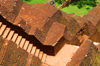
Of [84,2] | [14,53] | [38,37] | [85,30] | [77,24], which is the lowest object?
[84,2]

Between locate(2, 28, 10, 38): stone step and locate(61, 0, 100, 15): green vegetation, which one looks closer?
locate(2, 28, 10, 38): stone step

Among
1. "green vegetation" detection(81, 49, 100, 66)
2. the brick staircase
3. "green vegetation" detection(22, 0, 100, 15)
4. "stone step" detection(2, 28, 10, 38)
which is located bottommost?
"green vegetation" detection(22, 0, 100, 15)

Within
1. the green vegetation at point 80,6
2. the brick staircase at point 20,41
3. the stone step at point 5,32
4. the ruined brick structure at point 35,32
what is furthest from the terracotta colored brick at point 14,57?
the green vegetation at point 80,6

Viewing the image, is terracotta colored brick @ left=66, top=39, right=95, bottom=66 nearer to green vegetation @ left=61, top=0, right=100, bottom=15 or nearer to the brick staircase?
the brick staircase

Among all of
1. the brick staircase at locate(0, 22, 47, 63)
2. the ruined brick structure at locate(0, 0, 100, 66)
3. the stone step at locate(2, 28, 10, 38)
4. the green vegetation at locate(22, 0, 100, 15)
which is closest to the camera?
the stone step at locate(2, 28, 10, 38)

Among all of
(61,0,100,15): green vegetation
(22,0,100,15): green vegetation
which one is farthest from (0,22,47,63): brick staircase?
(61,0,100,15): green vegetation

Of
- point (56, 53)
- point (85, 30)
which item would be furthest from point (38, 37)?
point (85, 30)

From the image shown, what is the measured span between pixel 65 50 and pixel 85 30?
2.75 meters

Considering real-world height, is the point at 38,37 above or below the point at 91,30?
above

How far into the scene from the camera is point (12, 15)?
5.69m

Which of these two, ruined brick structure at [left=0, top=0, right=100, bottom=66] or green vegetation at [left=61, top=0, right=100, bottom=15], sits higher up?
ruined brick structure at [left=0, top=0, right=100, bottom=66]

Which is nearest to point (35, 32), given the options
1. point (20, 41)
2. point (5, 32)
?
point (20, 41)

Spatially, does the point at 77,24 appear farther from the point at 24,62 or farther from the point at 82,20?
the point at 24,62

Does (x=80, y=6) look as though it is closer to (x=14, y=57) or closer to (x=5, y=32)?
(x=5, y=32)
